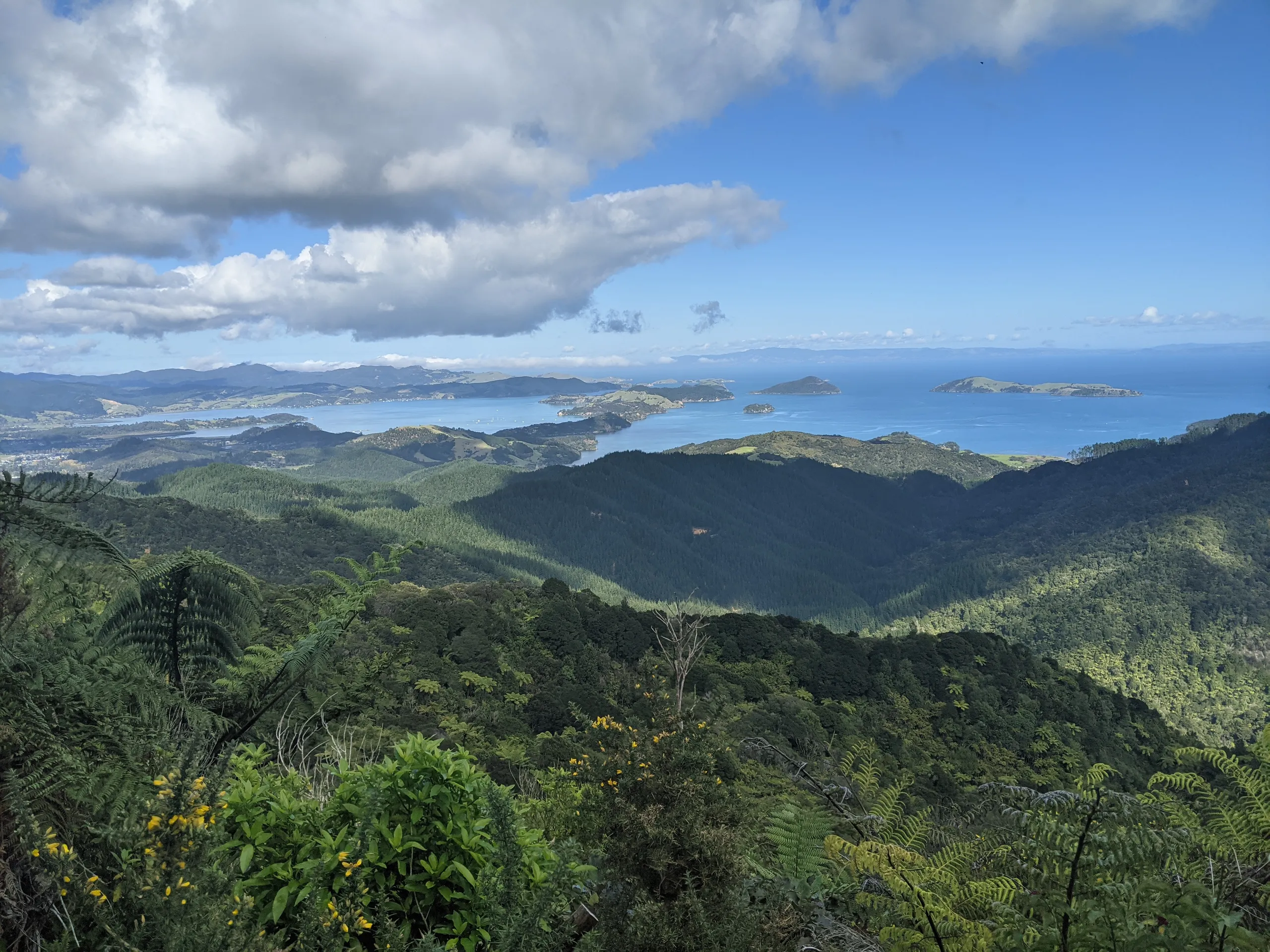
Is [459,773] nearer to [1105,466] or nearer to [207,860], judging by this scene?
[207,860]

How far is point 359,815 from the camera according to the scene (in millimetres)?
2775

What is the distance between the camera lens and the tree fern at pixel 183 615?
3408 mm

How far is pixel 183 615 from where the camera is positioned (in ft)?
12.1

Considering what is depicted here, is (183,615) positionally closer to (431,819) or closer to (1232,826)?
(431,819)

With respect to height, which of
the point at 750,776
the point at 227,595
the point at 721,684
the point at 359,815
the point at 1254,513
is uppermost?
the point at 227,595

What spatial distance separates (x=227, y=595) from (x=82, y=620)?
653 mm

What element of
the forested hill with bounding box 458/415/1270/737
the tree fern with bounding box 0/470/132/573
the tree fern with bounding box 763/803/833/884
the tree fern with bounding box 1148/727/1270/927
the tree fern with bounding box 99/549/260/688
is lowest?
the forested hill with bounding box 458/415/1270/737

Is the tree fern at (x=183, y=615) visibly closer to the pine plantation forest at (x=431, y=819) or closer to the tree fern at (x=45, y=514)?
Answer: the pine plantation forest at (x=431, y=819)

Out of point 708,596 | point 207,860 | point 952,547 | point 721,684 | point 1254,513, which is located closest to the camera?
point 207,860

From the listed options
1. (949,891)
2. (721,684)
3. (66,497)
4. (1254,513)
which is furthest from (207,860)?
(1254,513)

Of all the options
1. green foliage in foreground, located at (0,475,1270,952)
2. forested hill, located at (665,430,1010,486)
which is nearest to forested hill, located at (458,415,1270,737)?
forested hill, located at (665,430,1010,486)

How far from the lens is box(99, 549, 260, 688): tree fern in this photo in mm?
3408

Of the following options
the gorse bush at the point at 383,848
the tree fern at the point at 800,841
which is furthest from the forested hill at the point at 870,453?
the gorse bush at the point at 383,848

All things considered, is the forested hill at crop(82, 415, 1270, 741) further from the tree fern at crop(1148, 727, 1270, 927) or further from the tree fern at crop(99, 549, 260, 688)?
the tree fern at crop(1148, 727, 1270, 927)
